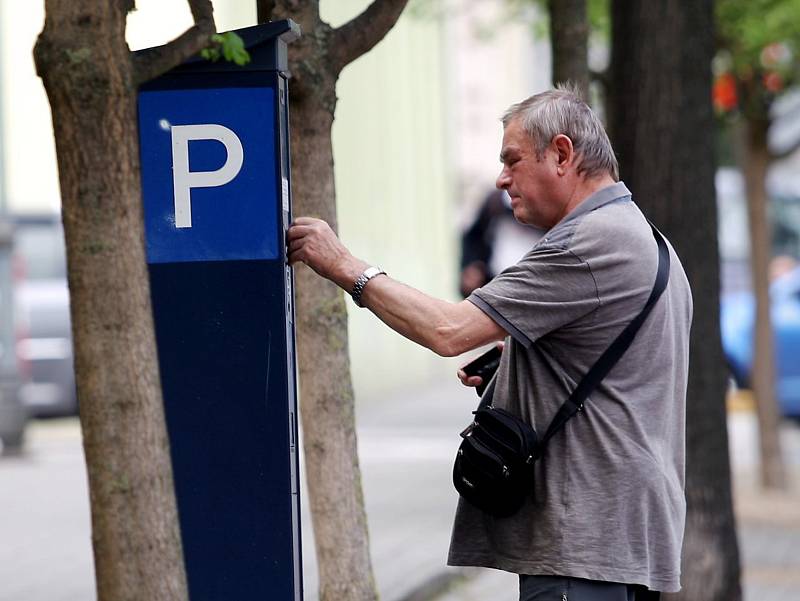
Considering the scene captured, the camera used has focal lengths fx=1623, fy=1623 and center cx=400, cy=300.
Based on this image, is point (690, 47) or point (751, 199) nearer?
point (690, 47)

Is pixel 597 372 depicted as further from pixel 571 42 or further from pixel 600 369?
pixel 571 42

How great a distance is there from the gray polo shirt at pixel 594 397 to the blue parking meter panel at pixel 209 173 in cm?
68

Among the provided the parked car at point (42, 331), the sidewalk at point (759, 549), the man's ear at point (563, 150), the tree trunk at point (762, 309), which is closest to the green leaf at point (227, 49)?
the man's ear at point (563, 150)

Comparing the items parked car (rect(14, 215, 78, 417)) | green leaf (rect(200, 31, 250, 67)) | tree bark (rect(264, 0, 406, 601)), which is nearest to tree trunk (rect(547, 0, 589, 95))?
tree bark (rect(264, 0, 406, 601))

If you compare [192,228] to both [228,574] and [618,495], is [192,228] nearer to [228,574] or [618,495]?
[228,574]

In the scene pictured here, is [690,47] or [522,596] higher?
[690,47]

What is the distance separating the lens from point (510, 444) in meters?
3.60

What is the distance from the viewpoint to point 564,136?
146 inches

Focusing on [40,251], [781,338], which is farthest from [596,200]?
[781,338]

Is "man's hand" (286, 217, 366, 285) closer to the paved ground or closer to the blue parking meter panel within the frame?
the blue parking meter panel

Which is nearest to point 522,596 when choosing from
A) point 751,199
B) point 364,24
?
point 364,24

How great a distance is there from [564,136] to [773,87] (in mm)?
8948

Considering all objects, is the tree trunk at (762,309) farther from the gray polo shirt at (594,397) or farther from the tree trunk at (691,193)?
the gray polo shirt at (594,397)

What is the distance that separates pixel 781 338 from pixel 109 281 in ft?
51.1
